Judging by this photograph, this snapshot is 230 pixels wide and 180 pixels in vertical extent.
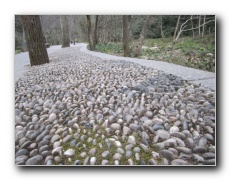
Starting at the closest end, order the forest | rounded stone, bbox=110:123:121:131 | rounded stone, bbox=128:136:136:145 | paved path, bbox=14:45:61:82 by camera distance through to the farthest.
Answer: rounded stone, bbox=128:136:136:145 → rounded stone, bbox=110:123:121:131 → paved path, bbox=14:45:61:82 → the forest

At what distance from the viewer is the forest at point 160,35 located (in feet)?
7.22

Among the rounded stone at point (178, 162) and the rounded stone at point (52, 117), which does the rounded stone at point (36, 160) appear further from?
the rounded stone at point (178, 162)

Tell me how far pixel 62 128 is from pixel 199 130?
3.32ft

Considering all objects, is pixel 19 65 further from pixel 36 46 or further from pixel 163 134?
pixel 163 134

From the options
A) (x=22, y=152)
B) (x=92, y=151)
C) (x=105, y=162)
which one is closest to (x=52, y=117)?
(x=22, y=152)

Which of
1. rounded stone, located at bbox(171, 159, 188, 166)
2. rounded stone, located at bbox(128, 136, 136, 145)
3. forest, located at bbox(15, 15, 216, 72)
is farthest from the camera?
forest, located at bbox(15, 15, 216, 72)

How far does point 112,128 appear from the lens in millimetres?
1551

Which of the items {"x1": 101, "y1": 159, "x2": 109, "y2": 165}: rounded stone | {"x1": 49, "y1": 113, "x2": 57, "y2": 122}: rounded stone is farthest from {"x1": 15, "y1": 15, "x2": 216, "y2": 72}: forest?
{"x1": 101, "y1": 159, "x2": 109, "y2": 165}: rounded stone

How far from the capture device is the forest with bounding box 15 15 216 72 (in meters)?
2.20

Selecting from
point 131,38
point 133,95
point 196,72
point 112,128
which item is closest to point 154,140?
point 112,128

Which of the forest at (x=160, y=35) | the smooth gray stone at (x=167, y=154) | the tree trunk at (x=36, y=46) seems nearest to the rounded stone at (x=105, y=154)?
the smooth gray stone at (x=167, y=154)

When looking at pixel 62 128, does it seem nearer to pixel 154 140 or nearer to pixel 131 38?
pixel 154 140

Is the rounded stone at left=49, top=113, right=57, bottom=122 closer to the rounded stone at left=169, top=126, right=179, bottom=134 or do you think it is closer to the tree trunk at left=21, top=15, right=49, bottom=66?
the rounded stone at left=169, top=126, right=179, bottom=134

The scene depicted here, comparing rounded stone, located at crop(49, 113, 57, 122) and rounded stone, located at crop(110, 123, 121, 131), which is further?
rounded stone, located at crop(49, 113, 57, 122)
